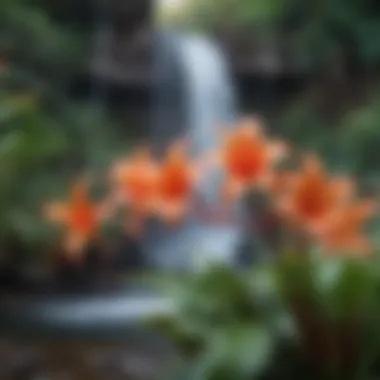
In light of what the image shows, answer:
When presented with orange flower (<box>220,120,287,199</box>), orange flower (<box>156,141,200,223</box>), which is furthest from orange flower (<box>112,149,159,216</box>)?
orange flower (<box>220,120,287,199</box>)

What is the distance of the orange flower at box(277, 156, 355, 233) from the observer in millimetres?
1402

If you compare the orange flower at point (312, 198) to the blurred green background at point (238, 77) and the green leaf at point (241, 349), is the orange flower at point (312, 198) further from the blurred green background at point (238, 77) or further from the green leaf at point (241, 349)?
the green leaf at point (241, 349)

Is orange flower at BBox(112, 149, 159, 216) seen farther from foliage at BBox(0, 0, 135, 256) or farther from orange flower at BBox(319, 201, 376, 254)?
orange flower at BBox(319, 201, 376, 254)

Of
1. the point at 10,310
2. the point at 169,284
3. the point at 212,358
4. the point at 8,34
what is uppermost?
the point at 8,34

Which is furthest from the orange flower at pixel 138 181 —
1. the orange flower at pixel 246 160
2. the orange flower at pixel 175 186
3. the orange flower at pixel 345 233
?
the orange flower at pixel 345 233

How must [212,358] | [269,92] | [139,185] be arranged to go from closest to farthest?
1. [212,358]
2. [139,185]
3. [269,92]

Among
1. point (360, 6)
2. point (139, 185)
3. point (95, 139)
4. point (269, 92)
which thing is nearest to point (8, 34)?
point (95, 139)

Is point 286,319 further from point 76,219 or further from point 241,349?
point 76,219

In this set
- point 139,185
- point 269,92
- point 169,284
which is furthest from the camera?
point 269,92

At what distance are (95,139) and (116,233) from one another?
169mm

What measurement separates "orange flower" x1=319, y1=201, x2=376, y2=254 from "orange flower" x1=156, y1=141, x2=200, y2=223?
0.80 ft

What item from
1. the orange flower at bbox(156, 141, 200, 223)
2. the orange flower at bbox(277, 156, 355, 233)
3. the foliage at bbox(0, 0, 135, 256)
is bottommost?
the orange flower at bbox(277, 156, 355, 233)

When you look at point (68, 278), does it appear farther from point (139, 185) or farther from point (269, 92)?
point (269, 92)

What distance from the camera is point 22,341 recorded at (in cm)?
150
